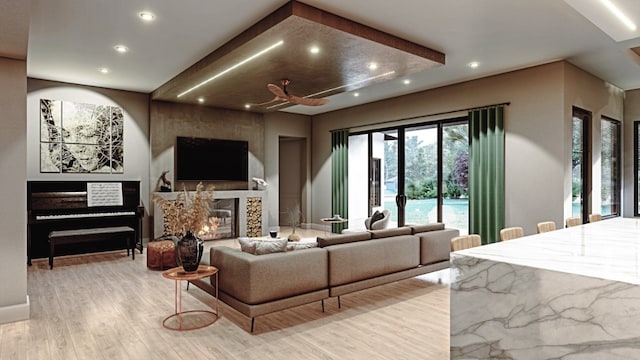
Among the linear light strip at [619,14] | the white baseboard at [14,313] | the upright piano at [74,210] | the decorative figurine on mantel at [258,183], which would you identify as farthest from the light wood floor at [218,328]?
the decorative figurine on mantel at [258,183]

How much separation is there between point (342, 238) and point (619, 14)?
2885mm

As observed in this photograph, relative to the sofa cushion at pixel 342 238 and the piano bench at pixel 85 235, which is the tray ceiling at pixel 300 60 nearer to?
the sofa cushion at pixel 342 238

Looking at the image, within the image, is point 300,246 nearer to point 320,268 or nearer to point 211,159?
point 320,268

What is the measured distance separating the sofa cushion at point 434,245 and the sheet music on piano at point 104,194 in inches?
219

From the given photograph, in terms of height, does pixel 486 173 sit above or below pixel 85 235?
above

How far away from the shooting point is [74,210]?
6.71m

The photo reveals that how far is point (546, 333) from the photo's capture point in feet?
5.73

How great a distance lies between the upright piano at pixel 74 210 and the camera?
20.8 feet

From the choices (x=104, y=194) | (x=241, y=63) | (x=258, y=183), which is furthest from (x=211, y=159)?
(x=241, y=63)

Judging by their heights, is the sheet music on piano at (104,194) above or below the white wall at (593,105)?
below

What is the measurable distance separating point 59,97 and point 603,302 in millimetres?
8254

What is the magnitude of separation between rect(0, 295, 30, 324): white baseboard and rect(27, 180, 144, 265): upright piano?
291 centimetres

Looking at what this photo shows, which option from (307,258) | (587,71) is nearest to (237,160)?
(307,258)

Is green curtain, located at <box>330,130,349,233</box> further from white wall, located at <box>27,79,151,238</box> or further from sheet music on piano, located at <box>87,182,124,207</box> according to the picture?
sheet music on piano, located at <box>87,182,124,207</box>
